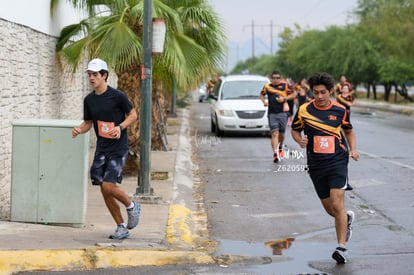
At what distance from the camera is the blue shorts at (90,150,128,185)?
27.0ft

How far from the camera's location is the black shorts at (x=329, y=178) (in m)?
7.96

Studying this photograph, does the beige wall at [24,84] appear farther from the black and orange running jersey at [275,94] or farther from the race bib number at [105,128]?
the black and orange running jersey at [275,94]

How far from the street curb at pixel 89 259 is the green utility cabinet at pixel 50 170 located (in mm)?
1408

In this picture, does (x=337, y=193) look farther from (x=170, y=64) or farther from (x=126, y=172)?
(x=126, y=172)

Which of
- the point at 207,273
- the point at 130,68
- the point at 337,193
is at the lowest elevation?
the point at 207,273

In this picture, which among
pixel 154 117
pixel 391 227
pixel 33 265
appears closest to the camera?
pixel 33 265

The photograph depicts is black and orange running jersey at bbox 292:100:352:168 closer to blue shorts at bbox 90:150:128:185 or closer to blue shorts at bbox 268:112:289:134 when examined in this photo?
blue shorts at bbox 90:150:128:185

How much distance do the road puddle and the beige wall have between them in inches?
123

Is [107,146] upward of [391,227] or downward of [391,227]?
upward

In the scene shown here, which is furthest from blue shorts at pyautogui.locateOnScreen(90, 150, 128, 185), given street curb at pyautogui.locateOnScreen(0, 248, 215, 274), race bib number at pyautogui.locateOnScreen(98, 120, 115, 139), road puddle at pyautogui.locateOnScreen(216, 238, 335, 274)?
road puddle at pyautogui.locateOnScreen(216, 238, 335, 274)

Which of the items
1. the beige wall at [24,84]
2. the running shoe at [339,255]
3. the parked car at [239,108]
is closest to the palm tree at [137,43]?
the beige wall at [24,84]

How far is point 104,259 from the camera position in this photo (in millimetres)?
7535

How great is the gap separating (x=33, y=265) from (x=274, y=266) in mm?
2173

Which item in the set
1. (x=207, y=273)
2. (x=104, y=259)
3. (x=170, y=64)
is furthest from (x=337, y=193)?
(x=170, y=64)
